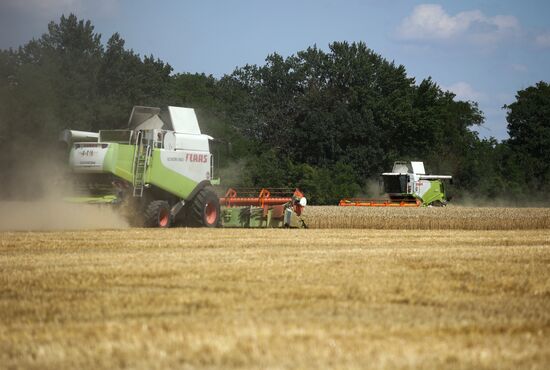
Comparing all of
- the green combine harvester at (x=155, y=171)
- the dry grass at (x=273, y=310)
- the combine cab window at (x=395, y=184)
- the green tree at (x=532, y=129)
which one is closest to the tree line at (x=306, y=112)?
the green tree at (x=532, y=129)

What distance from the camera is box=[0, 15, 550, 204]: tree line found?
39969 millimetres

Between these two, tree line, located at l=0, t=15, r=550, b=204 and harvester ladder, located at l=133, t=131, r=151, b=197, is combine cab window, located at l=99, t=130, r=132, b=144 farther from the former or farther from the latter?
tree line, located at l=0, t=15, r=550, b=204

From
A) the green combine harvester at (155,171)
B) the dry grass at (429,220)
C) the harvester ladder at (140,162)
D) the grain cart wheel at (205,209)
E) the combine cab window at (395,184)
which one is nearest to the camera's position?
the green combine harvester at (155,171)

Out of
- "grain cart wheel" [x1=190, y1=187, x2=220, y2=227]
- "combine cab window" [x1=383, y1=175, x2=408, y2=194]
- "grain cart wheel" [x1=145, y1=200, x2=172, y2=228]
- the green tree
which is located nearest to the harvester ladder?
"grain cart wheel" [x1=145, y1=200, x2=172, y2=228]

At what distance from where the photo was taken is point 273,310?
712 centimetres

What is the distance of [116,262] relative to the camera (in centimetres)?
1123

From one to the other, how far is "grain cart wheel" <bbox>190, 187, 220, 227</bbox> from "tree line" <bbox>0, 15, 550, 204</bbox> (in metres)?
10.5

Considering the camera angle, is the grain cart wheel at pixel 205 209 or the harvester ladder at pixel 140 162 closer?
the harvester ladder at pixel 140 162

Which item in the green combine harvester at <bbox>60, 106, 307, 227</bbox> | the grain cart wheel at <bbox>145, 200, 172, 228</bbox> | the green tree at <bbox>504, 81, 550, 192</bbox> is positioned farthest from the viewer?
the green tree at <bbox>504, 81, 550, 192</bbox>

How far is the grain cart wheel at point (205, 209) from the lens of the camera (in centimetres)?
2298

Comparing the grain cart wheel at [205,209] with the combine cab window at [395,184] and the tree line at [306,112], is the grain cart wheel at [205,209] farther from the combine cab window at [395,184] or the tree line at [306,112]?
the combine cab window at [395,184]

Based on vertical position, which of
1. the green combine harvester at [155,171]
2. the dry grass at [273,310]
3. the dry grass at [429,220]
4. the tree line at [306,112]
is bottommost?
the dry grass at [273,310]

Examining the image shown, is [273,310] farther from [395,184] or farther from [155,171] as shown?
[395,184]

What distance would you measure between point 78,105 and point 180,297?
3098 centimetres
